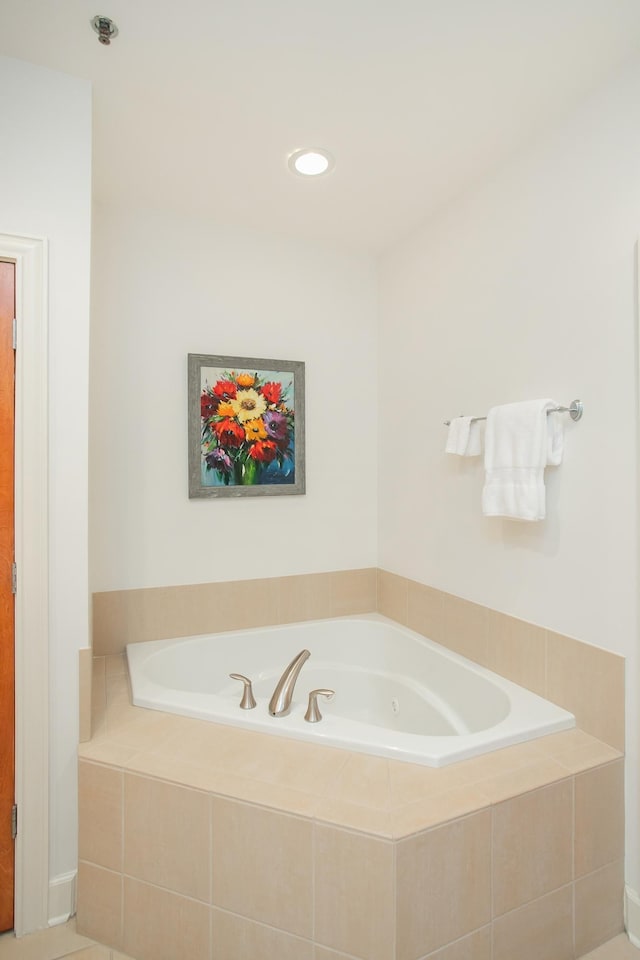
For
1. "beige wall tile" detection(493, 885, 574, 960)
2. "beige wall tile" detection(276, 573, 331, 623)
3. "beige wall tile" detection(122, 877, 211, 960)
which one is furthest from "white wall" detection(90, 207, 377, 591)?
"beige wall tile" detection(493, 885, 574, 960)

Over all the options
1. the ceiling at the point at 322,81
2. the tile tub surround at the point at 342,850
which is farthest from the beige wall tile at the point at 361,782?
the ceiling at the point at 322,81

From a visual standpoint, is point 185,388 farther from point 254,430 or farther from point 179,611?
point 179,611

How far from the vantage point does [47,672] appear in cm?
163

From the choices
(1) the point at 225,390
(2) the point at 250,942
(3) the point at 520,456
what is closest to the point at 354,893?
(2) the point at 250,942

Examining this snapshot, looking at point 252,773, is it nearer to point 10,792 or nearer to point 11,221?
point 10,792

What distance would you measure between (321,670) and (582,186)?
2261 mm

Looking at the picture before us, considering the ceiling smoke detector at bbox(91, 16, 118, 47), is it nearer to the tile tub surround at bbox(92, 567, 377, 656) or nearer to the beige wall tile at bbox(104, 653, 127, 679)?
the tile tub surround at bbox(92, 567, 377, 656)

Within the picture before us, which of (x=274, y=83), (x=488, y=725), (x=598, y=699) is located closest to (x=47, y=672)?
(x=488, y=725)

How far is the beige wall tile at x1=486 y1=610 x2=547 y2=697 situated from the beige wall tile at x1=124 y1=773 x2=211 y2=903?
1176 millimetres

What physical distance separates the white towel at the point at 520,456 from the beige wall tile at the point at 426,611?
70cm

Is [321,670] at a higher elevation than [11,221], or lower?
lower

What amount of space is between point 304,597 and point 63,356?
5.52 feet

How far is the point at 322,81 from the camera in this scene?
1.67 m

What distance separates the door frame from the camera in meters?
1.60
